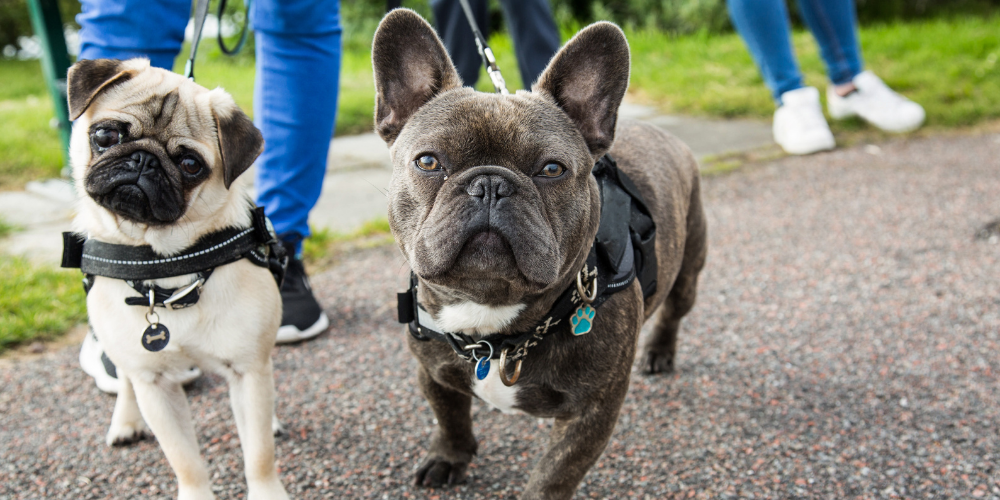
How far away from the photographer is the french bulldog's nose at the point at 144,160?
2.21 meters

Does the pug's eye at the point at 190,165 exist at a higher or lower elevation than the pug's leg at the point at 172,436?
higher

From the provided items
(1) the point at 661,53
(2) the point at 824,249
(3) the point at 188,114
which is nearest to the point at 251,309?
(3) the point at 188,114

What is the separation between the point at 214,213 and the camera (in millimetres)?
2441

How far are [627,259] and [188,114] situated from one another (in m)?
1.46

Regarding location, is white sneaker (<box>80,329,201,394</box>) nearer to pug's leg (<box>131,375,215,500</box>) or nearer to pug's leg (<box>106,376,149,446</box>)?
pug's leg (<box>106,376,149,446</box>)

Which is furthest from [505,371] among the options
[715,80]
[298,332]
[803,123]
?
[715,80]

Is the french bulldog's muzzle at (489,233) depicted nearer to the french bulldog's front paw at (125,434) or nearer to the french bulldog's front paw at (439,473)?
the french bulldog's front paw at (439,473)

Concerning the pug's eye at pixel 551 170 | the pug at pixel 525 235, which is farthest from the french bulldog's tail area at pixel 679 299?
the pug's eye at pixel 551 170

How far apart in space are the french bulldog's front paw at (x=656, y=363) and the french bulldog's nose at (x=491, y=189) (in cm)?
172

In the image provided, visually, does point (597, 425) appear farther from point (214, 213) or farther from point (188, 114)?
point (188, 114)

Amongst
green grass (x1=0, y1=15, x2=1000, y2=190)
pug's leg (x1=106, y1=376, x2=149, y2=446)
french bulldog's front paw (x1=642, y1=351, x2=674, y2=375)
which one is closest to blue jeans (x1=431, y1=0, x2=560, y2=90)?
french bulldog's front paw (x1=642, y1=351, x2=674, y2=375)

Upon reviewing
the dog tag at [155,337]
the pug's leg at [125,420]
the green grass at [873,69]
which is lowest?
the green grass at [873,69]

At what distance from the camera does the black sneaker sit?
3.63 meters

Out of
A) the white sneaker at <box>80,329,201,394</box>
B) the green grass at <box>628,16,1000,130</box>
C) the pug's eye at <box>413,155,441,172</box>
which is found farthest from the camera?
the green grass at <box>628,16,1000,130</box>
